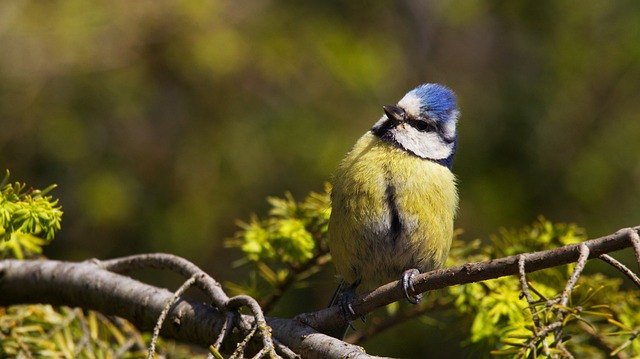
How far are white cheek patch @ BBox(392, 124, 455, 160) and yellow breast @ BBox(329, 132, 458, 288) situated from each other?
0.13 meters

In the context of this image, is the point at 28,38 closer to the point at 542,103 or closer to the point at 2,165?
the point at 2,165

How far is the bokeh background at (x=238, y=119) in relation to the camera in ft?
16.0

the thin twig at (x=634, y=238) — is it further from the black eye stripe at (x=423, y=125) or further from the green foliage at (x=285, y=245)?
the black eye stripe at (x=423, y=125)

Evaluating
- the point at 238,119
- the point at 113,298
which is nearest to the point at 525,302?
the point at 113,298

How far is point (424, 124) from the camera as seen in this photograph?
314 cm

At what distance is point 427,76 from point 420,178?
357cm

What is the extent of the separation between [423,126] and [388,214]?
545 mm

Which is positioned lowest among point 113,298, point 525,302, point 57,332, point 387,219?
point 57,332

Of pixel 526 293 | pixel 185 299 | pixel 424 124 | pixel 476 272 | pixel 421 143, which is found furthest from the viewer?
pixel 424 124

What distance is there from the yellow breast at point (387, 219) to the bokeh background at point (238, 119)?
6.24 ft

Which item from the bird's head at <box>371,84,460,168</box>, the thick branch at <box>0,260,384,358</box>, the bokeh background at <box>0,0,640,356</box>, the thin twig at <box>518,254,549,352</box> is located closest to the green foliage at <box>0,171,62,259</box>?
the thick branch at <box>0,260,384,358</box>

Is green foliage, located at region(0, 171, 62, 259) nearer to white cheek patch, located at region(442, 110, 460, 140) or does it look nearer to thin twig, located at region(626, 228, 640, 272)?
thin twig, located at region(626, 228, 640, 272)

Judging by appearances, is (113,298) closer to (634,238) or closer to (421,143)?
(421,143)

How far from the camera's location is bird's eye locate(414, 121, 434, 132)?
3113 millimetres
